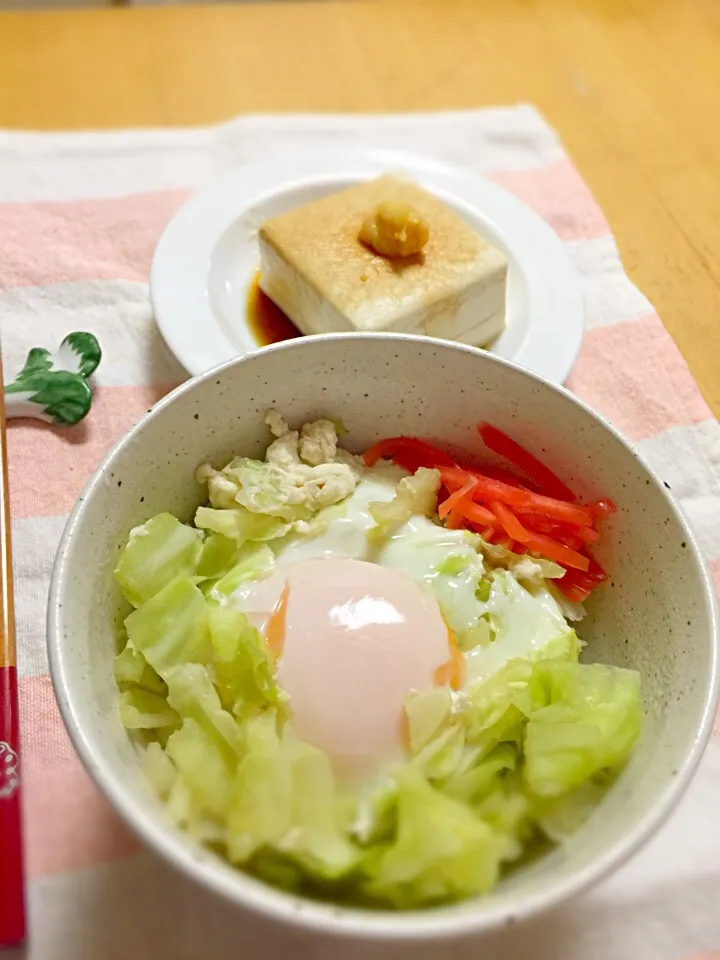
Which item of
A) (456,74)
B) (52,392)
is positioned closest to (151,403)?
(52,392)

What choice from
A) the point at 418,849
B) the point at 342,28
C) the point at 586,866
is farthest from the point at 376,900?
the point at 342,28

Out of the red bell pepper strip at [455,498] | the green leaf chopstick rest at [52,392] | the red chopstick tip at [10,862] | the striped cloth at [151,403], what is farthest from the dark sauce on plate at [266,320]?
the red chopstick tip at [10,862]

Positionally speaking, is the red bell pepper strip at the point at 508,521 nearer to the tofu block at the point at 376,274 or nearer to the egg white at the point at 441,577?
the egg white at the point at 441,577

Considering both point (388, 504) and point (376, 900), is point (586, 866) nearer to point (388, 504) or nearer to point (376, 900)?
point (376, 900)

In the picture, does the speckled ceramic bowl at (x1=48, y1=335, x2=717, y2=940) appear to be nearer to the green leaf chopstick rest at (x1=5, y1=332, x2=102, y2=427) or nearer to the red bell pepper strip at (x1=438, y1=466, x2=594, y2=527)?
the red bell pepper strip at (x1=438, y1=466, x2=594, y2=527)

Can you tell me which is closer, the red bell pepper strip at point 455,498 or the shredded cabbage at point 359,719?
the shredded cabbage at point 359,719
